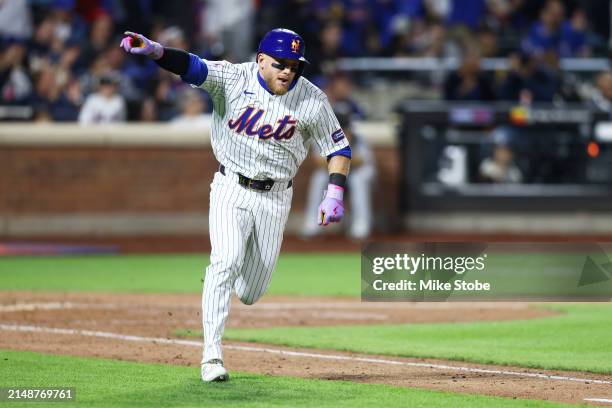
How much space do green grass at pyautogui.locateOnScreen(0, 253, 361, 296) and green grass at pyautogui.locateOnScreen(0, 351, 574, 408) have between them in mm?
5574

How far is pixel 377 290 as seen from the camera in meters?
9.91

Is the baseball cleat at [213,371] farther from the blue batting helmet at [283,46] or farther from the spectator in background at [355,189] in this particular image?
the spectator in background at [355,189]

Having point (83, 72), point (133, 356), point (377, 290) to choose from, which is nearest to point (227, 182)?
point (133, 356)

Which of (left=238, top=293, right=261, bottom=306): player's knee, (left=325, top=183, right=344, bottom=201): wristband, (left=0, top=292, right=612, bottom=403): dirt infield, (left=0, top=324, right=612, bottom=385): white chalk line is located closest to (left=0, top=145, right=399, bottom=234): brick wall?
(left=0, top=292, right=612, bottom=403): dirt infield

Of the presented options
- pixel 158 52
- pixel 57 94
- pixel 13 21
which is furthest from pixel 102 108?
pixel 158 52

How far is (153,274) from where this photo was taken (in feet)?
51.1

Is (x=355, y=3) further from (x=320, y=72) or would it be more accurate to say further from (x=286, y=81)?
(x=286, y=81)

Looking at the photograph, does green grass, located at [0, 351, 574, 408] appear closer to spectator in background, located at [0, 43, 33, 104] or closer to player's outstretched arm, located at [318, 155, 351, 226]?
player's outstretched arm, located at [318, 155, 351, 226]

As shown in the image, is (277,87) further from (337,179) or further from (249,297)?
(249,297)

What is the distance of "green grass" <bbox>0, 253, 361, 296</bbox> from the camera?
46.1ft

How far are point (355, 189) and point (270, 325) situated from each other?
8872 millimetres

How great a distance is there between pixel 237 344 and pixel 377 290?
1144 mm

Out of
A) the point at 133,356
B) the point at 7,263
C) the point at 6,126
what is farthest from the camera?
the point at 6,126

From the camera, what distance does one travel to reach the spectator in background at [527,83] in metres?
20.1
